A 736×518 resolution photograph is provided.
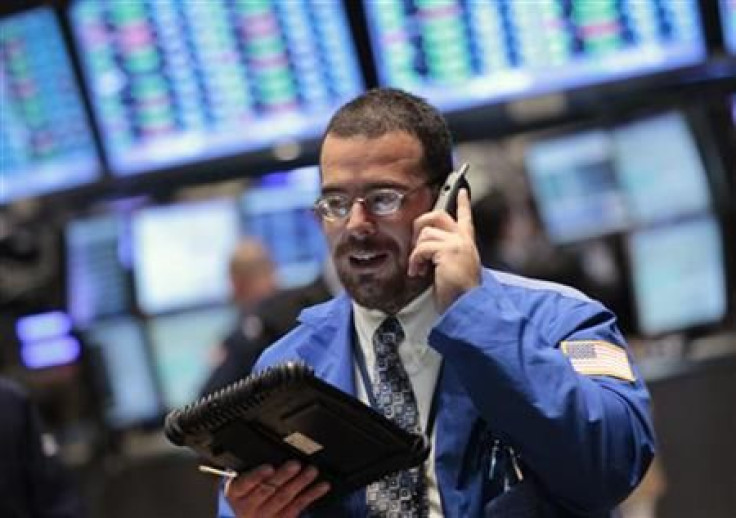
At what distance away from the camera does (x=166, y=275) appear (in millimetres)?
5355

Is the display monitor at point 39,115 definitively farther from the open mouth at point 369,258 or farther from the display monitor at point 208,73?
the open mouth at point 369,258

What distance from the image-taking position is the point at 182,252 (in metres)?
5.34

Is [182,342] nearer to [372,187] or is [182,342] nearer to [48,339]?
[48,339]

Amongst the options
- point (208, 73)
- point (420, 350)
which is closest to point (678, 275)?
point (208, 73)

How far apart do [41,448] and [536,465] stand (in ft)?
6.02

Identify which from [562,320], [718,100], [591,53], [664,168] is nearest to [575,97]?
[591,53]

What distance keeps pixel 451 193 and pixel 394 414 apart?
316mm

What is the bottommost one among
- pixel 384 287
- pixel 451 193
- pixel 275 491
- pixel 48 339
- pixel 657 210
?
pixel 48 339

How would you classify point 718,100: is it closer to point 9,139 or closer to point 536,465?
point 9,139

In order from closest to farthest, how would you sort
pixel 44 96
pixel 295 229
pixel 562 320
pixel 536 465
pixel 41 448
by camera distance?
1. pixel 536 465
2. pixel 562 320
3. pixel 41 448
4. pixel 44 96
5. pixel 295 229

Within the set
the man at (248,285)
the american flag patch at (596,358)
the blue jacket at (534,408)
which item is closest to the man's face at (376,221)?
the blue jacket at (534,408)

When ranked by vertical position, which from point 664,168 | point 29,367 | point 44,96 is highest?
point 44,96

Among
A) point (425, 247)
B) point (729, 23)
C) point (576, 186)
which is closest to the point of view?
point (425, 247)

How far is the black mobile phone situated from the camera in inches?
84.4
